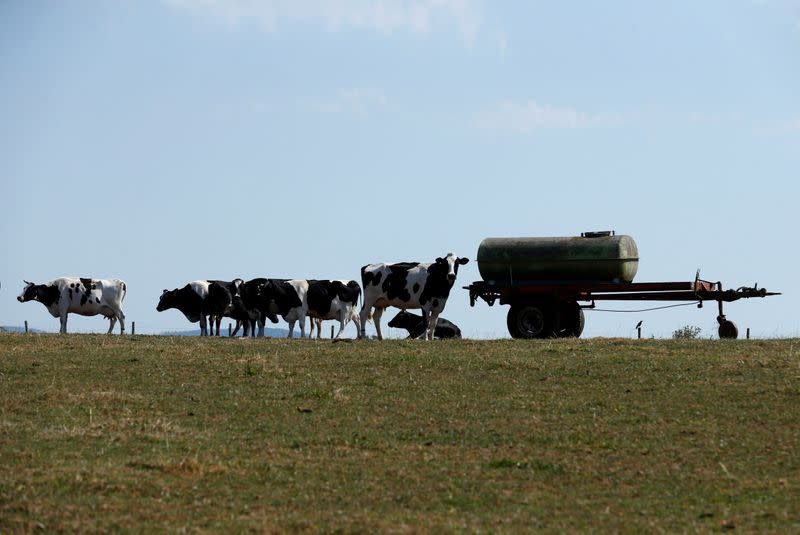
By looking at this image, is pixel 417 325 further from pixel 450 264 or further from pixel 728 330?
pixel 728 330

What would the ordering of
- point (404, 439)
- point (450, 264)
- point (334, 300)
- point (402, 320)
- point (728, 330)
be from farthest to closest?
point (402, 320) → point (334, 300) → point (450, 264) → point (728, 330) → point (404, 439)

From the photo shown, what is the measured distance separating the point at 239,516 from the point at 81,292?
115 feet

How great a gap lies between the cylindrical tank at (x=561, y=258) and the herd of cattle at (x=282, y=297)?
2356 millimetres

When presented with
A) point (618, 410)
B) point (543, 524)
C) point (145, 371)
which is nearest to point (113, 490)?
point (543, 524)

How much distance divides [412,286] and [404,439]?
65.5ft

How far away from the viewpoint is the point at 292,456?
1847 cm

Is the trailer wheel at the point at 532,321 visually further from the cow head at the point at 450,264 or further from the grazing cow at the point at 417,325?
the grazing cow at the point at 417,325

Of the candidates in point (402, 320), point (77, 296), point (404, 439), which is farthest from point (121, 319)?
point (404, 439)

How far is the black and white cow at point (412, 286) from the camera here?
39562mm

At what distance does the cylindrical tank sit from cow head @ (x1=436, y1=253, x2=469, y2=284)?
73.6 inches

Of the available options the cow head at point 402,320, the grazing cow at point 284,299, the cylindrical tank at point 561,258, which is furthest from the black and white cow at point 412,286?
the cow head at point 402,320

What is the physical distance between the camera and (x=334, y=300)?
46438mm

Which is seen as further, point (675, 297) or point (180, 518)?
point (675, 297)

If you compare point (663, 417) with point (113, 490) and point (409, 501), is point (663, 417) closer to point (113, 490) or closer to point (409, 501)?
point (409, 501)
